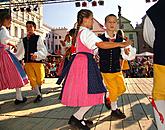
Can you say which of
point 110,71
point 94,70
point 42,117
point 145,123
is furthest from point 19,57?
point 145,123

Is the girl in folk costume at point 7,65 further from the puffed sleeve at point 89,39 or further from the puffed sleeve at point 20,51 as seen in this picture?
the puffed sleeve at point 89,39

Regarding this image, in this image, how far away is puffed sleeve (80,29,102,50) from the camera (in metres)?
2.84

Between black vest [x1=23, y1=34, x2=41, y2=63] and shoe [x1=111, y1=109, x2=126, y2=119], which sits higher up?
black vest [x1=23, y1=34, x2=41, y2=63]

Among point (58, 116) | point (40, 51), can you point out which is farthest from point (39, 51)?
point (58, 116)

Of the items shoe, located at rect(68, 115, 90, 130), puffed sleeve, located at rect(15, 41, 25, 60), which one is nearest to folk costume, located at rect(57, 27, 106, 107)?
shoe, located at rect(68, 115, 90, 130)

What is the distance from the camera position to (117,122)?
11.0 ft

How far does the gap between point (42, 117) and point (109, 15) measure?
5.87 ft

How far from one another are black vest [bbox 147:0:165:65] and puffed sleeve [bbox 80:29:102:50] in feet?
3.67

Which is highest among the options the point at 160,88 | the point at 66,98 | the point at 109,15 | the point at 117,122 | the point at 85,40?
the point at 109,15

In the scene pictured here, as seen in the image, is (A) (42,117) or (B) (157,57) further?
(A) (42,117)

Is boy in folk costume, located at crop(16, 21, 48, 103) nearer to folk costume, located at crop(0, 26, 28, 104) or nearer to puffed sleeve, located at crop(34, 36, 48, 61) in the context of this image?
puffed sleeve, located at crop(34, 36, 48, 61)

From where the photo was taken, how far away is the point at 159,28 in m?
1.71

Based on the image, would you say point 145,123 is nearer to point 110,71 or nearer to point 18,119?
point 110,71

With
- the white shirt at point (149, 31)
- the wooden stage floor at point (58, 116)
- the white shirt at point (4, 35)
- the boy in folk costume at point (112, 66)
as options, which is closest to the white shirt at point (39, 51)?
the white shirt at point (4, 35)
